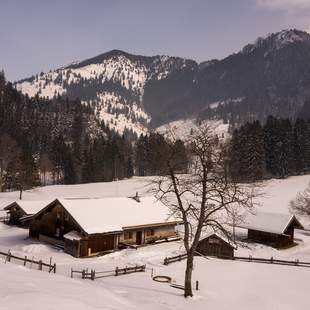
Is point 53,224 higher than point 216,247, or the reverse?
point 53,224

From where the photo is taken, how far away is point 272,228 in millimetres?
55844

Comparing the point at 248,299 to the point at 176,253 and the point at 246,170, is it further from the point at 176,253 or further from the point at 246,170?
the point at 246,170

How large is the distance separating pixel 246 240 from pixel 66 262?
27657 mm

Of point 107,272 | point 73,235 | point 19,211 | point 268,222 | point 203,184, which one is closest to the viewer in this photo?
point 203,184

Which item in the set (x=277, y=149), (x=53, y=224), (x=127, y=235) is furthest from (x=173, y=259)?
(x=277, y=149)

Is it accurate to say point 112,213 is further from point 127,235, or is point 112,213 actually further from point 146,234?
point 146,234

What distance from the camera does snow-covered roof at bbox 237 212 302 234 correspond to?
55475 mm

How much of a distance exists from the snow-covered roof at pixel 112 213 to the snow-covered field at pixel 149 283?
10.5 feet

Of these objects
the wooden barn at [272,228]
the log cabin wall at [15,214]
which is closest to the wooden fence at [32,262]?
the log cabin wall at [15,214]

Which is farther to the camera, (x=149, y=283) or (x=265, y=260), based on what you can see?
(x=265, y=260)

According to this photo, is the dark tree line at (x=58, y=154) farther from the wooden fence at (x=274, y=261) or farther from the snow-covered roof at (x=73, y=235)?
the wooden fence at (x=274, y=261)

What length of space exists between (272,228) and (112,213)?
2270 cm

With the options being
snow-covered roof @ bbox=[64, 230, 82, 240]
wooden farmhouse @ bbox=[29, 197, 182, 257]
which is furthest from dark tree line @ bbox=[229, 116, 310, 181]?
snow-covered roof @ bbox=[64, 230, 82, 240]

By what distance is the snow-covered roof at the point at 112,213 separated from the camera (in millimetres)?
45312
